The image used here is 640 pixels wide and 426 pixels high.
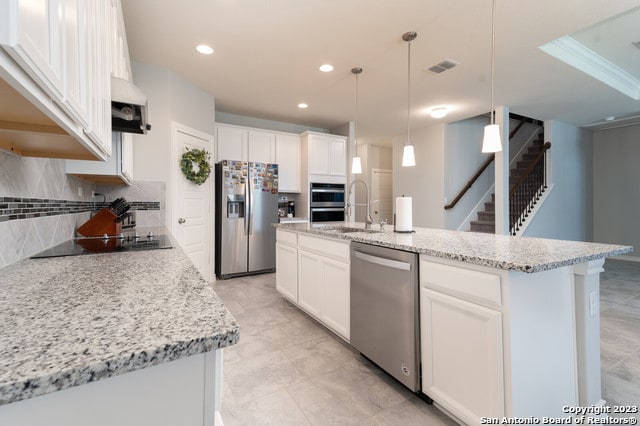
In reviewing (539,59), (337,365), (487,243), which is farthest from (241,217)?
(539,59)

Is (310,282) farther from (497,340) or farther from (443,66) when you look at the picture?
(443,66)

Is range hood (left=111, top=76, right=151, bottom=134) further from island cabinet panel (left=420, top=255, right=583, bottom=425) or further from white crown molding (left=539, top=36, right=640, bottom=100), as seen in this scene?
white crown molding (left=539, top=36, right=640, bottom=100)

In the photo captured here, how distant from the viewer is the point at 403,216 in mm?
2248

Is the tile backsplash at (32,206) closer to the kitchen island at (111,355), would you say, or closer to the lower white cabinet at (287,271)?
the kitchen island at (111,355)

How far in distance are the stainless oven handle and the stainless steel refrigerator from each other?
2.78 metres

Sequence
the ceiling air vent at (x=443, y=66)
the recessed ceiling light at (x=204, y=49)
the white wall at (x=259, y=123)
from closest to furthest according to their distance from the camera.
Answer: the recessed ceiling light at (x=204, y=49), the ceiling air vent at (x=443, y=66), the white wall at (x=259, y=123)

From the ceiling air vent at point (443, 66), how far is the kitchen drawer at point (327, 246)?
240cm

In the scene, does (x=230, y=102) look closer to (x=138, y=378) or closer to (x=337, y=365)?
(x=337, y=365)

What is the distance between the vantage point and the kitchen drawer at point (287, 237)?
295 cm

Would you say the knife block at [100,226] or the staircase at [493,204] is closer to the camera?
the knife block at [100,226]

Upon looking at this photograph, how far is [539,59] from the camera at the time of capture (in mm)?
3064

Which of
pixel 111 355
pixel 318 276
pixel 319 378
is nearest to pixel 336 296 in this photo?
pixel 318 276

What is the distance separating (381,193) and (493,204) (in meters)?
2.67

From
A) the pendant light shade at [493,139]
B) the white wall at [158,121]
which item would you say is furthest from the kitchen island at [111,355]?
the white wall at [158,121]
